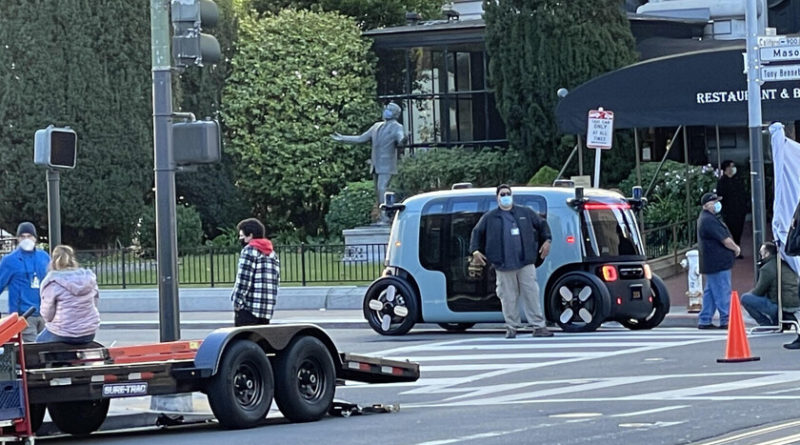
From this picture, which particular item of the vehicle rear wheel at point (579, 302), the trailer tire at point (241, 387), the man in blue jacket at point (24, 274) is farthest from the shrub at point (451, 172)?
the trailer tire at point (241, 387)

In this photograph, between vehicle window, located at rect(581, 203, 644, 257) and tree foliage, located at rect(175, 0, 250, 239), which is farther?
tree foliage, located at rect(175, 0, 250, 239)

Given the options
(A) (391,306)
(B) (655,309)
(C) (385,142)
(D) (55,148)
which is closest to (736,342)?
(B) (655,309)

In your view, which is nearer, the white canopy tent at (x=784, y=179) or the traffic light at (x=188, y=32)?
the traffic light at (x=188, y=32)

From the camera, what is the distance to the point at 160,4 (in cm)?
1503

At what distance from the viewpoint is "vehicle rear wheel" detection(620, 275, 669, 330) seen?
846 inches

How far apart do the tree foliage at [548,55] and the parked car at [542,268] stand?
1315cm

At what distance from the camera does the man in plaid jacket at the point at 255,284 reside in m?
15.6

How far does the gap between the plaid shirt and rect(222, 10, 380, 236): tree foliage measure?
2624 centimetres

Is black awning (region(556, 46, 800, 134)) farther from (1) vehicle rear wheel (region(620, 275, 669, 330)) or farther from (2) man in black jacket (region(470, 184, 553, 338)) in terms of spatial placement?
(2) man in black jacket (region(470, 184, 553, 338))

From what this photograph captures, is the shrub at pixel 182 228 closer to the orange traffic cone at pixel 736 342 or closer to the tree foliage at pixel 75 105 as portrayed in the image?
the tree foliage at pixel 75 105

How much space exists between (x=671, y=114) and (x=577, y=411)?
44.0 ft

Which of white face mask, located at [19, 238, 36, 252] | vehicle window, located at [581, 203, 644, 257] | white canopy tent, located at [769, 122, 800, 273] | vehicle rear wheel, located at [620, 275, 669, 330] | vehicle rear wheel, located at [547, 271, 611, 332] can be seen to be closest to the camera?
white face mask, located at [19, 238, 36, 252]

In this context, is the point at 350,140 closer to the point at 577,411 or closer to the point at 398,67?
the point at 398,67

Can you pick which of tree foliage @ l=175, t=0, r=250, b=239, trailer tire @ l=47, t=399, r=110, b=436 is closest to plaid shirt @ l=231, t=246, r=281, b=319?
trailer tire @ l=47, t=399, r=110, b=436
